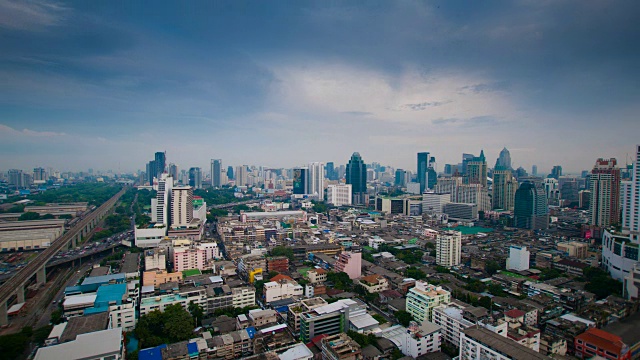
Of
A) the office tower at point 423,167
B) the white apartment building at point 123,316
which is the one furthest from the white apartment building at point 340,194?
the white apartment building at point 123,316

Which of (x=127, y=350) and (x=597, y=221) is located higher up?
(x=597, y=221)

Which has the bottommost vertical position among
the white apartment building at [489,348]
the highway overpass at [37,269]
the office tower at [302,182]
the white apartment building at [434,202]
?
the highway overpass at [37,269]

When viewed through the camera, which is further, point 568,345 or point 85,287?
point 85,287

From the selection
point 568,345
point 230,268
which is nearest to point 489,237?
point 568,345

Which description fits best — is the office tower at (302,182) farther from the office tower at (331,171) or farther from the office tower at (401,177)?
the office tower at (331,171)

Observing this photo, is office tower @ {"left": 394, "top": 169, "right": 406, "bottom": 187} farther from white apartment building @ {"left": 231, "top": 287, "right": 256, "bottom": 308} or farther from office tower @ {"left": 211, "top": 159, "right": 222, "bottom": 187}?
white apartment building @ {"left": 231, "top": 287, "right": 256, "bottom": 308}

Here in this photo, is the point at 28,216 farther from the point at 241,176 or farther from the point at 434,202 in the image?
the point at 241,176

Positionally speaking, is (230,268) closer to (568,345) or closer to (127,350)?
(127,350)
